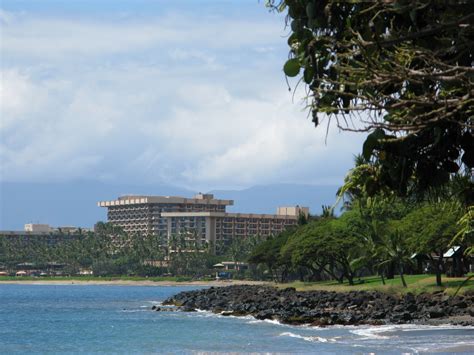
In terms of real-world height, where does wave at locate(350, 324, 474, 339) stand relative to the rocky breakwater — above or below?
below

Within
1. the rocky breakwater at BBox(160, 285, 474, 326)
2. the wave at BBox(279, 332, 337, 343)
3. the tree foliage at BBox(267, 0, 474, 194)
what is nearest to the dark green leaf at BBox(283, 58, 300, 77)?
the tree foliage at BBox(267, 0, 474, 194)

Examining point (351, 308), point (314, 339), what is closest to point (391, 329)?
point (314, 339)

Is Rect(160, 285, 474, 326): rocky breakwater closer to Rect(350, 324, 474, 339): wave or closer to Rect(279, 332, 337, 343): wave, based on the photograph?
Rect(350, 324, 474, 339): wave

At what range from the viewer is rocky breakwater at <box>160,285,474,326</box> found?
56.2 metres

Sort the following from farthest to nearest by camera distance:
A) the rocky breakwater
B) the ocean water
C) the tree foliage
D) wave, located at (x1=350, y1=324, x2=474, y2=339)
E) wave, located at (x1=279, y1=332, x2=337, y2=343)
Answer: the rocky breakwater, wave, located at (x1=350, y1=324, x2=474, y2=339), wave, located at (x1=279, y1=332, x2=337, y2=343), the ocean water, the tree foliage

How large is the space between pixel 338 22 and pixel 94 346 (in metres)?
45.9

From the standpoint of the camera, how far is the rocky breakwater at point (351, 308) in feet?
184

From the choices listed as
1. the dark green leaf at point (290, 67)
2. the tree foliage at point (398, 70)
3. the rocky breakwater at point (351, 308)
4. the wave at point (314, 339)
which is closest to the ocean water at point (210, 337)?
the wave at point (314, 339)

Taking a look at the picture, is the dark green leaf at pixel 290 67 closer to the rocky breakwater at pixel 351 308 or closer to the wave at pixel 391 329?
the wave at pixel 391 329

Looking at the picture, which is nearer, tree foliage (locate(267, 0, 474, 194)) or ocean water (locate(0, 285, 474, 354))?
tree foliage (locate(267, 0, 474, 194))

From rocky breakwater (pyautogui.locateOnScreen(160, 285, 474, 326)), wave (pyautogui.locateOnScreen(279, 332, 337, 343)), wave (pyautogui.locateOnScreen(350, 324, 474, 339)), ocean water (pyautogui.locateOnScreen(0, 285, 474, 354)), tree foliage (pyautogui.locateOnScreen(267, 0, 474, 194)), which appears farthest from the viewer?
rocky breakwater (pyautogui.locateOnScreen(160, 285, 474, 326))

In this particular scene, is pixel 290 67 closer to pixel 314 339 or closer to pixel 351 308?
pixel 314 339

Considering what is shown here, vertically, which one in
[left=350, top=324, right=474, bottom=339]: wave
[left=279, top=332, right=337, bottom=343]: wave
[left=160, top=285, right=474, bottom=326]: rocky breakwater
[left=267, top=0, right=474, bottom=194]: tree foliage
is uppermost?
[left=267, top=0, right=474, bottom=194]: tree foliage

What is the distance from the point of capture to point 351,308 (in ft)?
221
